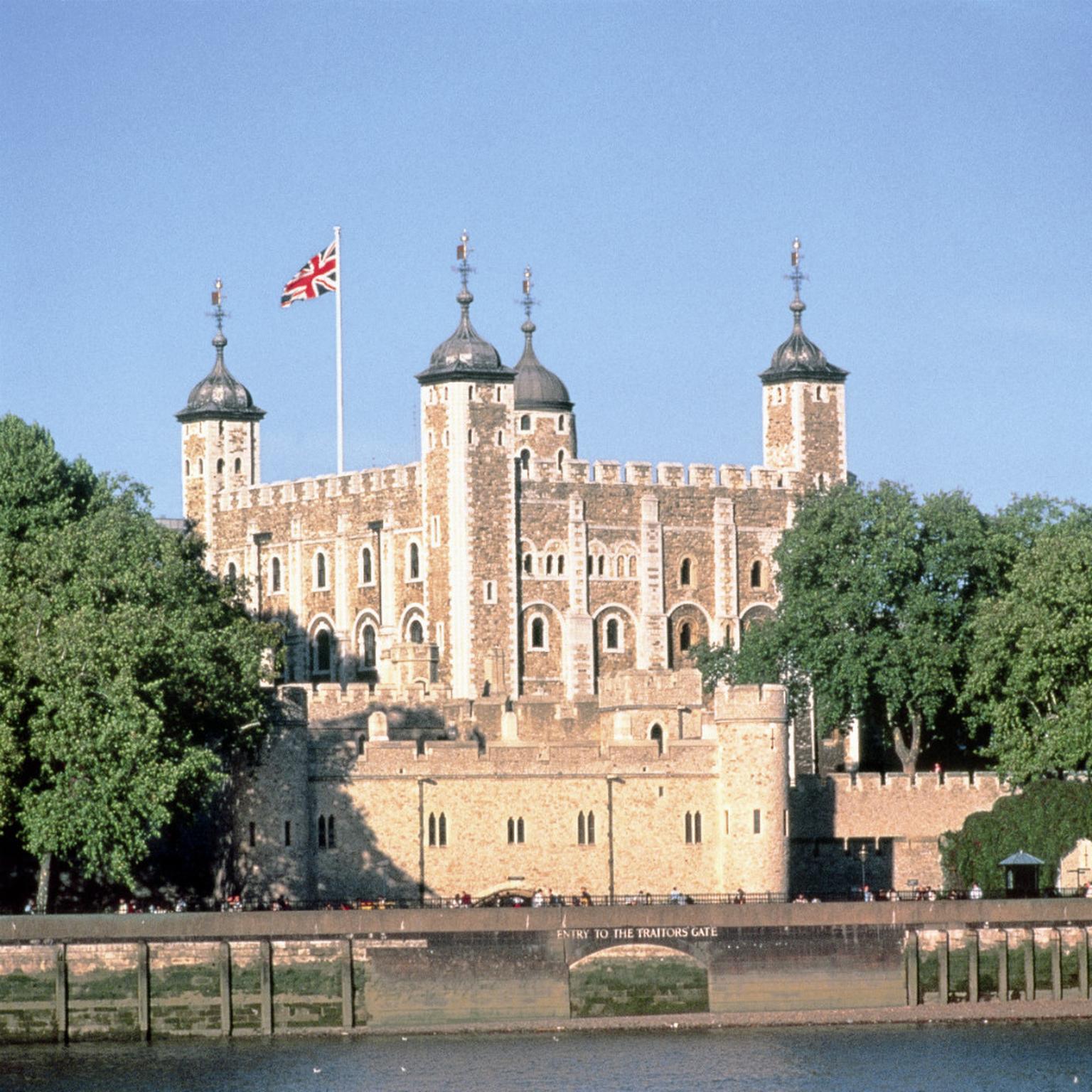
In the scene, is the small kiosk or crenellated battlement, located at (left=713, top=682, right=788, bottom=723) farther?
the small kiosk

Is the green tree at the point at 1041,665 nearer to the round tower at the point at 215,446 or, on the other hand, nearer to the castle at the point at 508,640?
the castle at the point at 508,640

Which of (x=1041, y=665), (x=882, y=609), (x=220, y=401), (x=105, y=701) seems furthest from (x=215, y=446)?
(x=105, y=701)

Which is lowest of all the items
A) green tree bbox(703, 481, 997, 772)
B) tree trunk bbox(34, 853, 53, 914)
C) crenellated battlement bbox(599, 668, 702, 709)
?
tree trunk bbox(34, 853, 53, 914)

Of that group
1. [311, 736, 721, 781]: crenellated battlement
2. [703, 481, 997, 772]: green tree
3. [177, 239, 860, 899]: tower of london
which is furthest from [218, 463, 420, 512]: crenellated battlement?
[311, 736, 721, 781]: crenellated battlement

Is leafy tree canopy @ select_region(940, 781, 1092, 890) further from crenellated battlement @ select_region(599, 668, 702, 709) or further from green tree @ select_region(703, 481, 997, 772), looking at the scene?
green tree @ select_region(703, 481, 997, 772)

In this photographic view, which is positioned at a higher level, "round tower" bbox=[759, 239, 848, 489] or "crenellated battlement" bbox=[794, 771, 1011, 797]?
"round tower" bbox=[759, 239, 848, 489]

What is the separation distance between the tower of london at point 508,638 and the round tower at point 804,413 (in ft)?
0.27

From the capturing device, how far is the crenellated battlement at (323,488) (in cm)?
11619

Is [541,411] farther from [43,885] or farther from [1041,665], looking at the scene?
[43,885]

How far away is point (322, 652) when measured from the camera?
12000 cm

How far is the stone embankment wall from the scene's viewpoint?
2950 inches

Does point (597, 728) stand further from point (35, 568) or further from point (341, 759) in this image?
point (35, 568)

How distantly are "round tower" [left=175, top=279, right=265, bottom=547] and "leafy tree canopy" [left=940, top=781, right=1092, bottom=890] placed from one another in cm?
4020

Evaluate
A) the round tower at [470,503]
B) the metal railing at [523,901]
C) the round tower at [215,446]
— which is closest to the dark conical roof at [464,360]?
the round tower at [470,503]
